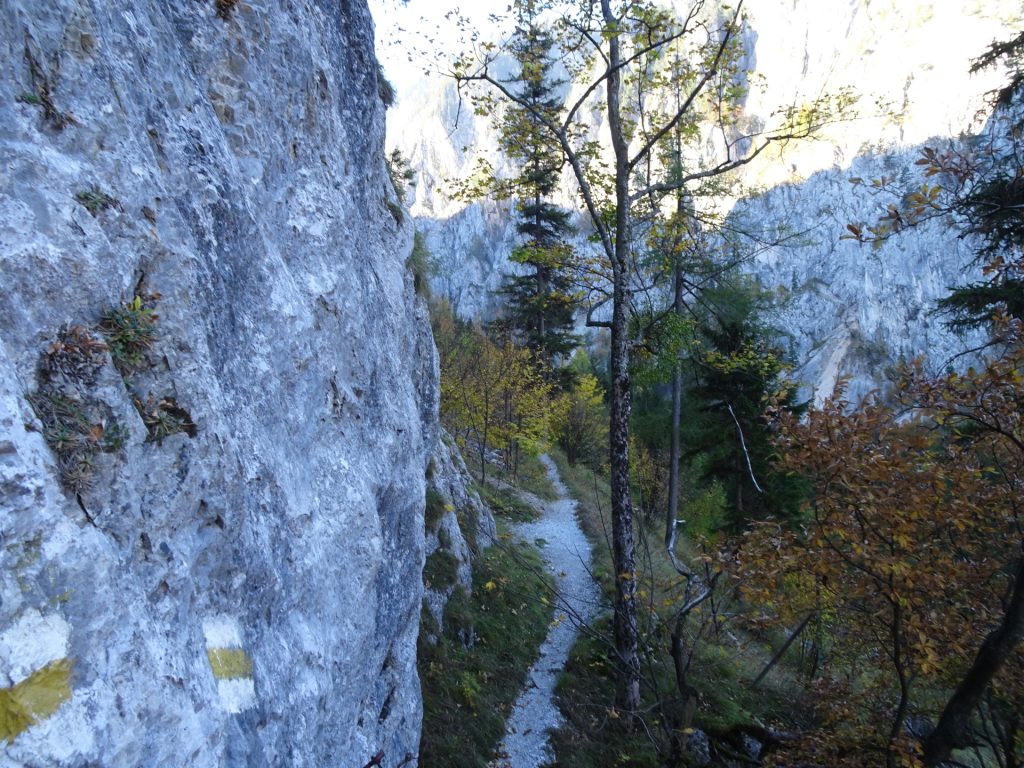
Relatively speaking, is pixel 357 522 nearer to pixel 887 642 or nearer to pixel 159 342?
pixel 159 342

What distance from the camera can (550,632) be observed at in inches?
480

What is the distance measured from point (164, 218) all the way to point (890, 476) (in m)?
5.92

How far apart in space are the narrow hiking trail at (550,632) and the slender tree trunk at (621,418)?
66 centimetres

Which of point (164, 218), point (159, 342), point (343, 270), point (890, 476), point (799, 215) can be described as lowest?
point (890, 476)

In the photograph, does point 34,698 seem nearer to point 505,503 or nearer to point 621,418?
point 621,418

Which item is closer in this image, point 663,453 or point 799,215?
point 663,453

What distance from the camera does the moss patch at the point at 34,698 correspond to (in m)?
1.81

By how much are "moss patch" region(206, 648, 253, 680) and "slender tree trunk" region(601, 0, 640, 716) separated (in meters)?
4.91

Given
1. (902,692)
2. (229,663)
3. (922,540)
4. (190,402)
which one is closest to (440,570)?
(902,692)

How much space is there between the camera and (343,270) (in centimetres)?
545

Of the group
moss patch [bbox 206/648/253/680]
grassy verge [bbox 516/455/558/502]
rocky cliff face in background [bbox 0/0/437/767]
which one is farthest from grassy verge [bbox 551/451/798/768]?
grassy verge [bbox 516/455/558/502]

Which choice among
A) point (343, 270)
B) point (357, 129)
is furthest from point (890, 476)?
point (357, 129)

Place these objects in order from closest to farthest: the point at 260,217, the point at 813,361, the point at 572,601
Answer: the point at 260,217 < the point at 572,601 < the point at 813,361

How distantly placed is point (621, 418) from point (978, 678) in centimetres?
427
